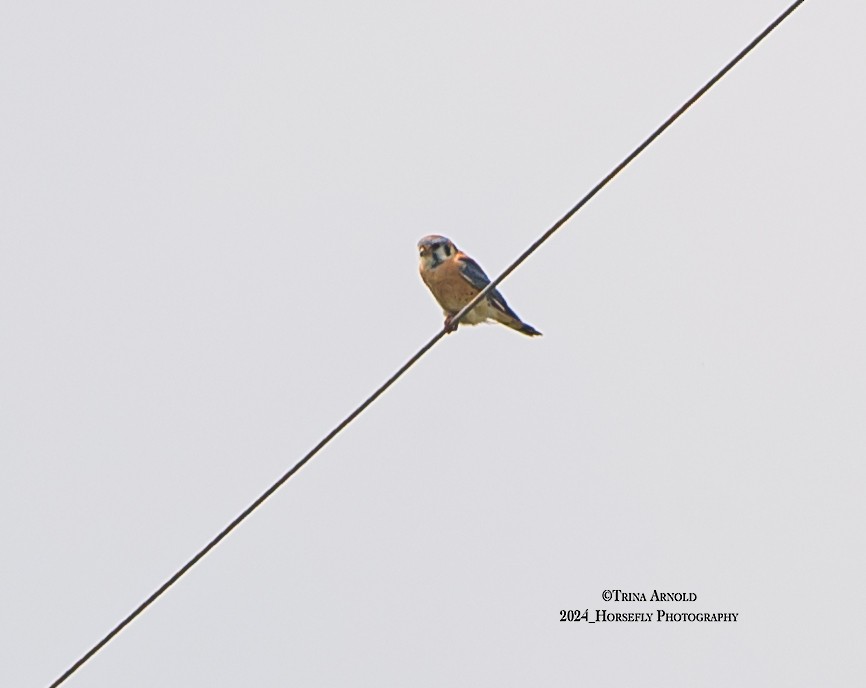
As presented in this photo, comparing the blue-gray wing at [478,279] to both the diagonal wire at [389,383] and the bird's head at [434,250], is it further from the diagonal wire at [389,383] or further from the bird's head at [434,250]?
the diagonal wire at [389,383]

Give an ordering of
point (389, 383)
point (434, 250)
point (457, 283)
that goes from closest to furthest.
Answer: point (389, 383) → point (457, 283) → point (434, 250)

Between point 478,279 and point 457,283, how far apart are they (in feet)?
0.42

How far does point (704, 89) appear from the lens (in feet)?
16.1

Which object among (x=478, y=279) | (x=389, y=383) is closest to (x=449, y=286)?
(x=478, y=279)

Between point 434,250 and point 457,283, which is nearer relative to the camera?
point 457,283

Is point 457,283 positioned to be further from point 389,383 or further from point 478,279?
point 389,383

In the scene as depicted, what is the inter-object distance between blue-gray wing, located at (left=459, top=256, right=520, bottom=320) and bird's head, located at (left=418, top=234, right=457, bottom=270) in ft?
0.38

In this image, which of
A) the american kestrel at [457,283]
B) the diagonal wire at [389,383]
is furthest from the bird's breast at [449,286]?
the diagonal wire at [389,383]

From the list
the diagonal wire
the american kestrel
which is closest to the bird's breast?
the american kestrel

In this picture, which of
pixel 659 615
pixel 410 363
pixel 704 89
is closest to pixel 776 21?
pixel 704 89

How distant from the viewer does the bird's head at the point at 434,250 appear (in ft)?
32.2

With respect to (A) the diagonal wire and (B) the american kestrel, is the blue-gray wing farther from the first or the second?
(A) the diagonal wire

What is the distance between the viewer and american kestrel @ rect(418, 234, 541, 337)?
31.5 ft

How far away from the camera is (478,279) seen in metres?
9.68
